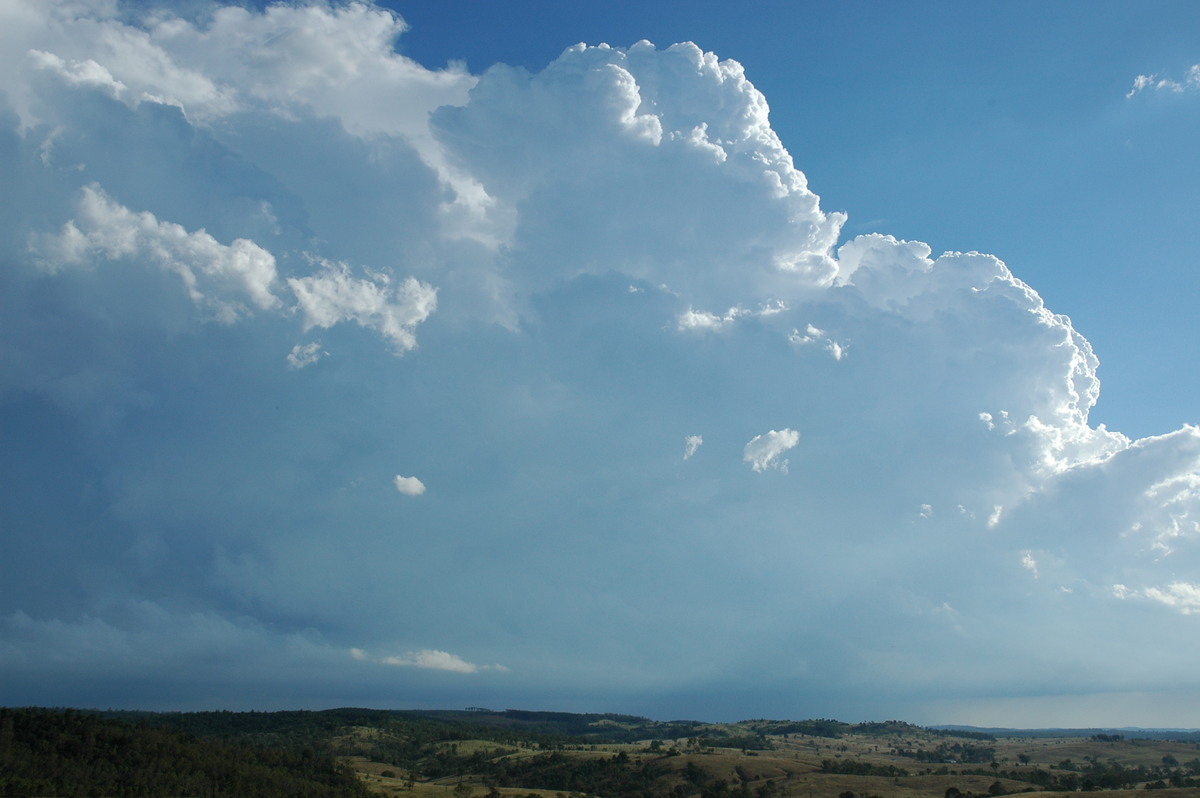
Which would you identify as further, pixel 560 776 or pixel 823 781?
pixel 560 776

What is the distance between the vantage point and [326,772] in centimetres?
14438

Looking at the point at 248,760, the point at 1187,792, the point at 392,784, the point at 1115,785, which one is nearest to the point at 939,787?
the point at 1115,785

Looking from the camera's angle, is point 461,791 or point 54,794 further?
point 461,791

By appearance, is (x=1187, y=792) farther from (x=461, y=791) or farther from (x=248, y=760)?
(x=248, y=760)

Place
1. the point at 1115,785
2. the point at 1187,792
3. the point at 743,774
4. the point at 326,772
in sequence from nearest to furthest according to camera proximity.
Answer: the point at 1187,792 → the point at 326,772 → the point at 1115,785 → the point at 743,774

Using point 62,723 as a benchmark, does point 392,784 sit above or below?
below

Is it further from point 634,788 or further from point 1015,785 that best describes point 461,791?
point 1015,785

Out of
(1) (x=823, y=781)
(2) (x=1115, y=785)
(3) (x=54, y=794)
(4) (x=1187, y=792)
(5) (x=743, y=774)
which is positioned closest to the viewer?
(3) (x=54, y=794)

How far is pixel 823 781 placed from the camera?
164125mm

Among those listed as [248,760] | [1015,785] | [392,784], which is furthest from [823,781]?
[248,760]

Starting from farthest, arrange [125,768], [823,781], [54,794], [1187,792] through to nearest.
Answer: [823,781] < [1187,792] < [125,768] < [54,794]

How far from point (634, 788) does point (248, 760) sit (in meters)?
84.0

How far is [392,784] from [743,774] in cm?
8017

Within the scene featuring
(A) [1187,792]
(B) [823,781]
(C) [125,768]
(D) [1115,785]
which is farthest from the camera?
(B) [823,781]
